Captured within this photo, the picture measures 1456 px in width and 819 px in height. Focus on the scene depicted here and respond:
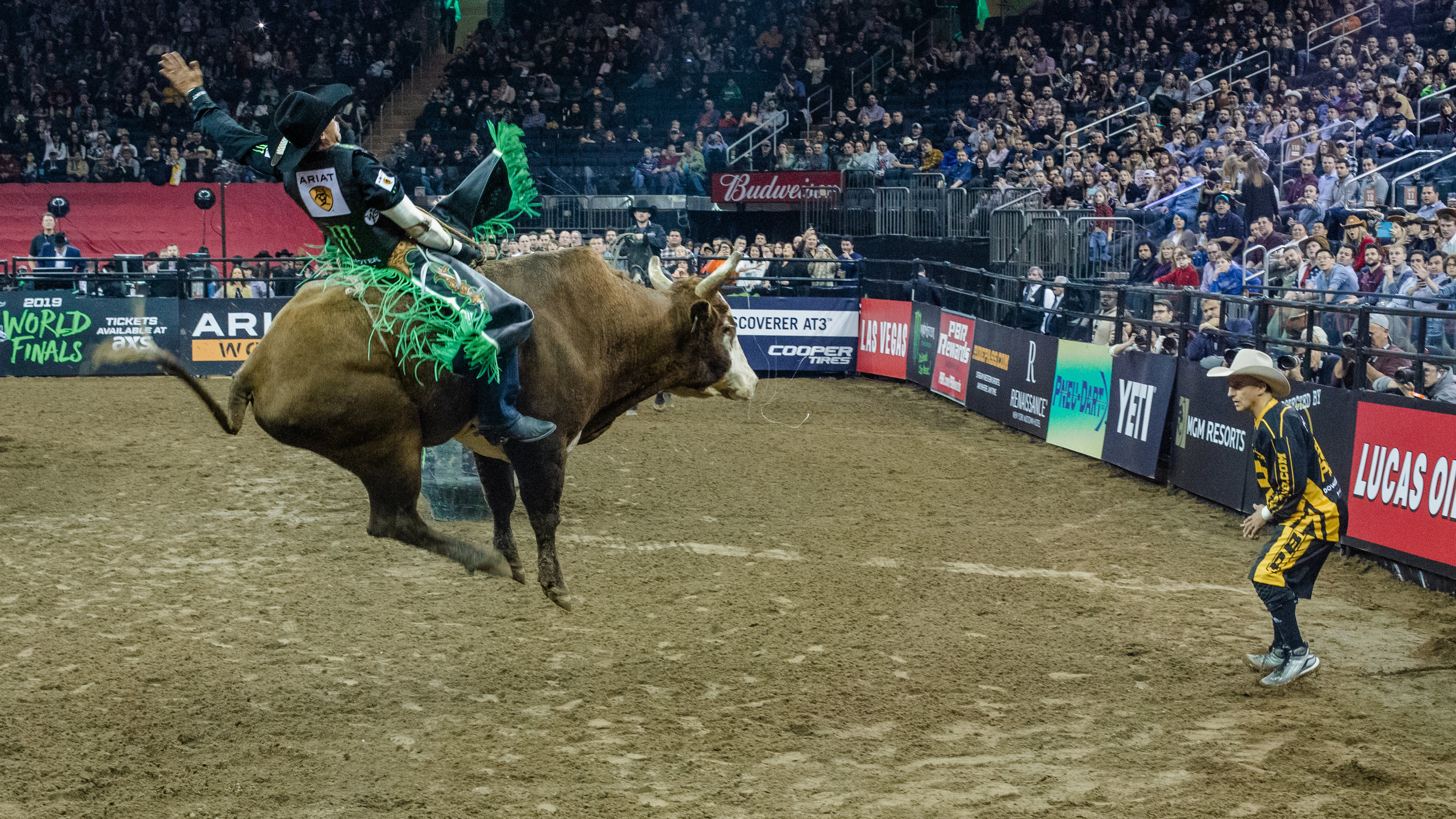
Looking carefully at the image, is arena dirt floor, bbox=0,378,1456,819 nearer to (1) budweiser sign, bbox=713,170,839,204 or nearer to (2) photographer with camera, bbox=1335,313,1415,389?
(2) photographer with camera, bbox=1335,313,1415,389

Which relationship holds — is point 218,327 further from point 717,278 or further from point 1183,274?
point 717,278

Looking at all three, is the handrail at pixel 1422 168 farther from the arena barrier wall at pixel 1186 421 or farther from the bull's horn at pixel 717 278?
the bull's horn at pixel 717 278

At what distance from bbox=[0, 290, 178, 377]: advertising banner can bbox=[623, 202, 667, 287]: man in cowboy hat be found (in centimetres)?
705

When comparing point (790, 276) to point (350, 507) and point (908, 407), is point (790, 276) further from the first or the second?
point (350, 507)

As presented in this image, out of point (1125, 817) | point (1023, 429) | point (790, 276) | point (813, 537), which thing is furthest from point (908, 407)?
point (1125, 817)

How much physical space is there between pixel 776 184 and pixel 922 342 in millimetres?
6489

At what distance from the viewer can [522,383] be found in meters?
5.81

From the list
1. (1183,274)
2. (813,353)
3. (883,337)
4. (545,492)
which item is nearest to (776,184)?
(813,353)

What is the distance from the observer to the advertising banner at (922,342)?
1714 cm

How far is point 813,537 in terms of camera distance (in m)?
9.17

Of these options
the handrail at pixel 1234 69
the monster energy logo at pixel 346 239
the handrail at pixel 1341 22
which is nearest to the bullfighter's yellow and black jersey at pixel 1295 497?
the monster energy logo at pixel 346 239

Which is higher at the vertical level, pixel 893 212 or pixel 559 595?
pixel 893 212

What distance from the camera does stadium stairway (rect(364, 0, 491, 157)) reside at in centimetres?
2898

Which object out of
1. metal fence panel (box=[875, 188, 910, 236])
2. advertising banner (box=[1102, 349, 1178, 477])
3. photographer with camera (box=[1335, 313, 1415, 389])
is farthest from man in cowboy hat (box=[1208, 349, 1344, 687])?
metal fence panel (box=[875, 188, 910, 236])
